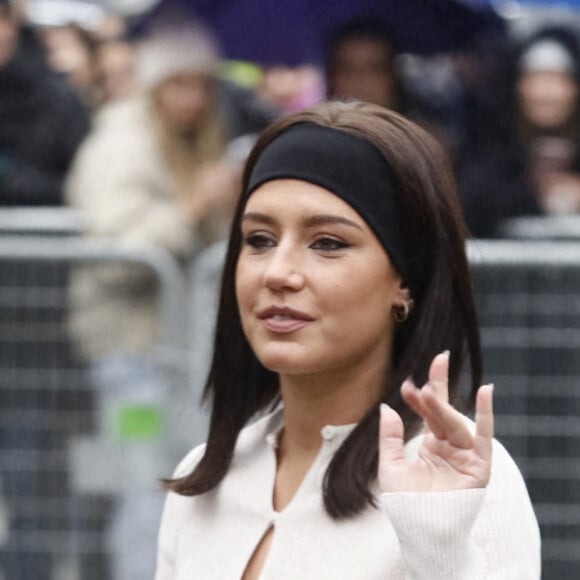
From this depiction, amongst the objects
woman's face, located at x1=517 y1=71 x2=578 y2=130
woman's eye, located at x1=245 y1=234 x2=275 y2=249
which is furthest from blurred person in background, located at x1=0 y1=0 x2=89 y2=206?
woman's eye, located at x1=245 y1=234 x2=275 y2=249

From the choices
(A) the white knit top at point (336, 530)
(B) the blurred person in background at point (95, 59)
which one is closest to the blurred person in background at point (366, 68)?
(B) the blurred person in background at point (95, 59)

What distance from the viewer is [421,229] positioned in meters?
3.08

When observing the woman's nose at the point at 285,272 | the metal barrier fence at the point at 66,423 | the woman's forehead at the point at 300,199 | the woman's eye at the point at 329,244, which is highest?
the woman's forehead at the point at 300,199

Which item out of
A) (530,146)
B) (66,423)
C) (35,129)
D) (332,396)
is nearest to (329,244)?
(332,396)

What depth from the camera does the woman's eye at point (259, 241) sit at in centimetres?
312

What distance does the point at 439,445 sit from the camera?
2.65 metres

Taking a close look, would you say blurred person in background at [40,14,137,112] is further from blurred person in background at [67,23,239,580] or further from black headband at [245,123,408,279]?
black headband at [245,123,408,279]

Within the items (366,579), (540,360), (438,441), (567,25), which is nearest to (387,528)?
(366,579)

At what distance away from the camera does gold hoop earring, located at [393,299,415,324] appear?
3127 millimetres

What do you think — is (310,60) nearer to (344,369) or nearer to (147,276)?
(147,276)

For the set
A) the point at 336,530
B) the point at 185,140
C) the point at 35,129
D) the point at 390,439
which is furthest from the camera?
the point at 35,129

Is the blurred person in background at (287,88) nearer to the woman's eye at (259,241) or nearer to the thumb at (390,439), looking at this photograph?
the woman's eye at (259,241)

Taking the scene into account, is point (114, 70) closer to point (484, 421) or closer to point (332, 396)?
point (332, 396)

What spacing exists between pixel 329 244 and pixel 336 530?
20.4 inches
